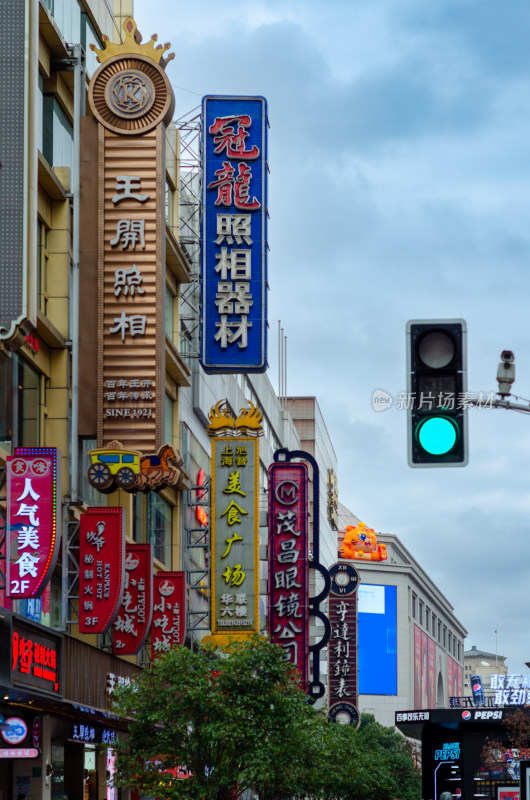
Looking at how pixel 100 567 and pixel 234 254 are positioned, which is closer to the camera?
pixel 100 567

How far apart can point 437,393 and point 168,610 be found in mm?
32113

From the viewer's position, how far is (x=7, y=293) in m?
23.8

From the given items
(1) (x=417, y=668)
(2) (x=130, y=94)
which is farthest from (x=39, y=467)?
(1) (x=417, y=668)

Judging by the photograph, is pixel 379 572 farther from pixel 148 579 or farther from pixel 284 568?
pixel 148 579

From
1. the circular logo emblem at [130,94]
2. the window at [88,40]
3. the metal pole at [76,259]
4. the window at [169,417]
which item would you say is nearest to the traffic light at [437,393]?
the metal pole at [76,259]

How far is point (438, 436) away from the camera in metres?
11.3

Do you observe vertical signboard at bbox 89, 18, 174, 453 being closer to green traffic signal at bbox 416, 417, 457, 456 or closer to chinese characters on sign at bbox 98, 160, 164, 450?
chinese characters on sign at bbox 98, 160, 164, 450

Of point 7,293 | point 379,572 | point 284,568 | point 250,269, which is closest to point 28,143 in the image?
point 7,293

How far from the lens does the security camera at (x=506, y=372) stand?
484 inches

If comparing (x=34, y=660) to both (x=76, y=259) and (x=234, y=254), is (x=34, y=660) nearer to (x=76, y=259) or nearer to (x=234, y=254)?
(x=76, y=259)

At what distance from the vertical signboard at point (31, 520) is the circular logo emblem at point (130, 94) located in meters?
12.5

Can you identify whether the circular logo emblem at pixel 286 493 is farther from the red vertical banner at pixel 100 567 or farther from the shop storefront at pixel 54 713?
Result: the red vertical banner at pixel 100 567

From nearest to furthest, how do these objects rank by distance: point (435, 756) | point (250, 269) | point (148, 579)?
1. point (148, 579)
2. point (250, 269)
3. point (435, 756)

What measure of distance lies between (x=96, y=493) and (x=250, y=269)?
35.3 feet
